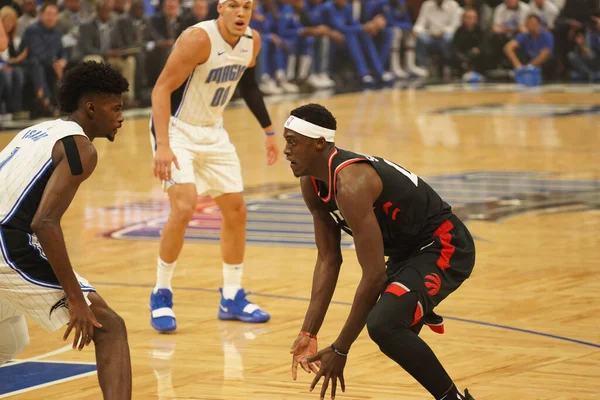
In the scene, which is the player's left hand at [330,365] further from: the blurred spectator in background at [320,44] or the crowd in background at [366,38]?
the blurred spectator in background at [320,44]

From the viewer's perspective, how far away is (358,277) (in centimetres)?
791

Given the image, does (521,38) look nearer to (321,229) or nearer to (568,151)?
(568,151)

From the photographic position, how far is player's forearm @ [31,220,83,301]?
422 centimetres

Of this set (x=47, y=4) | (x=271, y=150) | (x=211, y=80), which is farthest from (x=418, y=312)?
(x=47, y=4)

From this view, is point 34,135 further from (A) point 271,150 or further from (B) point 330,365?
(A) point 271,150

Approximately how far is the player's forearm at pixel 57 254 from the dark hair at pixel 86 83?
54 centimetres

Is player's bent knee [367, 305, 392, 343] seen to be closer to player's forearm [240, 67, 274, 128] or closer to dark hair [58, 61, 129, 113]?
dark hair [58, 61, 129, 113]

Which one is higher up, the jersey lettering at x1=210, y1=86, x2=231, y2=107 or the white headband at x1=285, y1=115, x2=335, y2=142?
the white headband at x1=285, y1=115, x2=335, y2=142

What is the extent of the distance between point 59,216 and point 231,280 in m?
2.87

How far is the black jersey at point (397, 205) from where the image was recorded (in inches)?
185

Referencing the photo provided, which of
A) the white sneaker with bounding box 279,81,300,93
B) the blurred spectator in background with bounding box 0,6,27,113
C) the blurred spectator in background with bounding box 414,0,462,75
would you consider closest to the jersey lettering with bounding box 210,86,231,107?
the blurred spectator in background with bounding box 0,6,27,113

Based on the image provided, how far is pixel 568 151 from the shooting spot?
14.2 metres

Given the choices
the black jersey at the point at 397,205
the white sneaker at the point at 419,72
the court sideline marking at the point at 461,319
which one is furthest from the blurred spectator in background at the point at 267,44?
the black jersey at the point at 397,205

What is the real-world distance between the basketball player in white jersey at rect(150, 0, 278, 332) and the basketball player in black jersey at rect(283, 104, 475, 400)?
6.67ft
